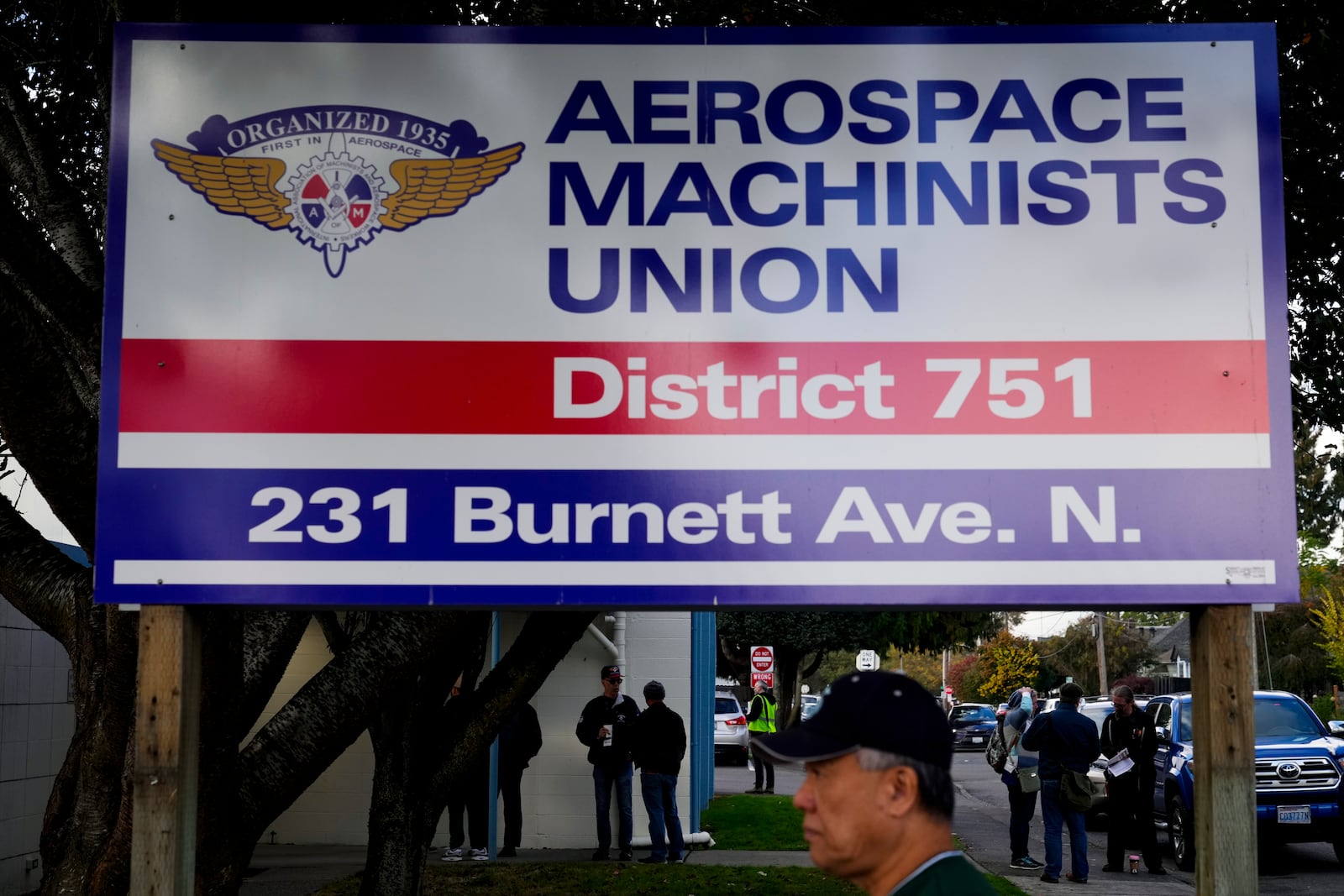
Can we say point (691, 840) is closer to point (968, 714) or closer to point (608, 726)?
point (608, 726)

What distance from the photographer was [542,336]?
4.54 meters

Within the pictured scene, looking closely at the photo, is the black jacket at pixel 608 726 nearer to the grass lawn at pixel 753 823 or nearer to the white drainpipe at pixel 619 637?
the white drainpipe at pixel 619 637

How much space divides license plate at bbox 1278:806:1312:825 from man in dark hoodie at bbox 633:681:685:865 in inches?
247

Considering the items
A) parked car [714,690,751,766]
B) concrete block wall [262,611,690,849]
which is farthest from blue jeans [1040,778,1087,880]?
parked car [714,690,751,766]

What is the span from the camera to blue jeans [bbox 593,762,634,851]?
585 inches

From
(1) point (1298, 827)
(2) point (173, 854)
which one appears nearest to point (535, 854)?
(1) point (1298, 827)

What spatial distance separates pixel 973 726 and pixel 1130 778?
31.7m

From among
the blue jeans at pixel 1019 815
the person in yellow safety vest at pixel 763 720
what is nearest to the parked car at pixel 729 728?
the person in yellow safety vest at pixel 763 720

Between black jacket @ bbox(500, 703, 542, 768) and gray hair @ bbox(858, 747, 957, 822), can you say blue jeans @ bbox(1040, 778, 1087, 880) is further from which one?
gray hair @ bbox(858, 747, 957, 822)

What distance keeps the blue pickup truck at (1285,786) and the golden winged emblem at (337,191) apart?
41.8 feet

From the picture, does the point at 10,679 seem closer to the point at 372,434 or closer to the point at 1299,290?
the point at 372,434

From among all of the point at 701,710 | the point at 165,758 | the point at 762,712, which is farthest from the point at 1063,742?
the point at 762,712

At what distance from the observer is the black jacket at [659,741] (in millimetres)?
14234

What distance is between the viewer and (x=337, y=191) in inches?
182
